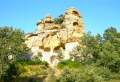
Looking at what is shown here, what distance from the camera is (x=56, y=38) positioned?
248ft

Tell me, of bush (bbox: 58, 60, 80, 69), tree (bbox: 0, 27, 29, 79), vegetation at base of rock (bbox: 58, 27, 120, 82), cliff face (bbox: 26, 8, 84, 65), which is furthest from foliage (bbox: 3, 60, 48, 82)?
cliff face (bbox: 26, 8, 84, 65)

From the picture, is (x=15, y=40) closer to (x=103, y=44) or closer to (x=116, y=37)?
(x=103, y=44)

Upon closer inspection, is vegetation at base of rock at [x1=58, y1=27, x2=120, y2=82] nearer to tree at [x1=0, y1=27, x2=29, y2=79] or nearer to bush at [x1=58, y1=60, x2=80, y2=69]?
bush at [x1=58, y1=60, x2=80, y2=69]

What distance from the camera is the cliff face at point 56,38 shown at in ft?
244

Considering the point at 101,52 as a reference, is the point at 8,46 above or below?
above

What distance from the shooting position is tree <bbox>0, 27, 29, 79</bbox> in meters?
50.0

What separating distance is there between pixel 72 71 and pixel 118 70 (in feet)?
70.2

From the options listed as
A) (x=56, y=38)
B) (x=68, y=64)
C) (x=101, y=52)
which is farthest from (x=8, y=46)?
(x=56, y=38)

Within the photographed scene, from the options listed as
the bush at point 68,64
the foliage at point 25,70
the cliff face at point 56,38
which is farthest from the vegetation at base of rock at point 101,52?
the cliff face at point 56,38

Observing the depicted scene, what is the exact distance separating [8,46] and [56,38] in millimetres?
25434

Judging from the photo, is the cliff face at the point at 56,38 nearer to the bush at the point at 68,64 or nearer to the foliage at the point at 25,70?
the bush at the point at 68,64

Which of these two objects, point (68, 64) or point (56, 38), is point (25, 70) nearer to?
point (68, 64)

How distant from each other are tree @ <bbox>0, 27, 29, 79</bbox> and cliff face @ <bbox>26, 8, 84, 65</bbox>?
61.6ft

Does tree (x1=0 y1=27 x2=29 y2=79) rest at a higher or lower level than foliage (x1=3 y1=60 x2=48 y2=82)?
higher
